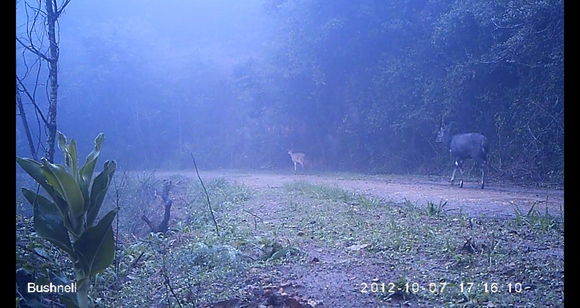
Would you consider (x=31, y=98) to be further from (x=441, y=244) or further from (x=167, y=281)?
(x=441, y=244)

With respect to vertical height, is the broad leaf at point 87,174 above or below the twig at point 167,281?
above

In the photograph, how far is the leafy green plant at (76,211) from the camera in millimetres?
2070

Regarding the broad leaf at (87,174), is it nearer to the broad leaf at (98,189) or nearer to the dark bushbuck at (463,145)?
the broad leaf at (98,189)

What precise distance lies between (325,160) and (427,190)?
82 centimetres

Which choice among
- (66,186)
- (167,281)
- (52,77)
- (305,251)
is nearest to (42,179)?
(66,186)

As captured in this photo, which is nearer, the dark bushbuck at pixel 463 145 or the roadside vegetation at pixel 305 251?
the roadside vegetation at pixel 305 251

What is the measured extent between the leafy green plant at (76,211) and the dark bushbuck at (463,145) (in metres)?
2.47

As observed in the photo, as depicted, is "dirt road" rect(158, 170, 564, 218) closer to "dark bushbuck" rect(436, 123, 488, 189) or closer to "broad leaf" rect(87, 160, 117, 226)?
"dark bushbuck" rect(436, 123, 488, 189)

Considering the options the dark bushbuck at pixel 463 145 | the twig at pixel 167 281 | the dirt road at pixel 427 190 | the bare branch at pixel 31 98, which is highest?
the bare branch at pixel 31 98

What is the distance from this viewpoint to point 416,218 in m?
3.67

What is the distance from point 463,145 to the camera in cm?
376

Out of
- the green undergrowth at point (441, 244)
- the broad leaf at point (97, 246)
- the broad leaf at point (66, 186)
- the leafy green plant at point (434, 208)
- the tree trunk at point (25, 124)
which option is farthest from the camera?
the leafy green plant at point (434, 208)

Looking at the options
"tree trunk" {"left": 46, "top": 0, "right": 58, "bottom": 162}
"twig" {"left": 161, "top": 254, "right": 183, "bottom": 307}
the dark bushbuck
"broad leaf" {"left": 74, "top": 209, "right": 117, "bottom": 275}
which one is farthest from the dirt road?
"broad leaf" {"left": 74, "top": 209, "right": 117, "bottom": 275}

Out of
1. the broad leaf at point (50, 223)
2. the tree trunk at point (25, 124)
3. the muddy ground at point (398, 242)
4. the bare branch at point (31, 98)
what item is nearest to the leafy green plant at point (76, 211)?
the broad leaf at point (50, 223)
